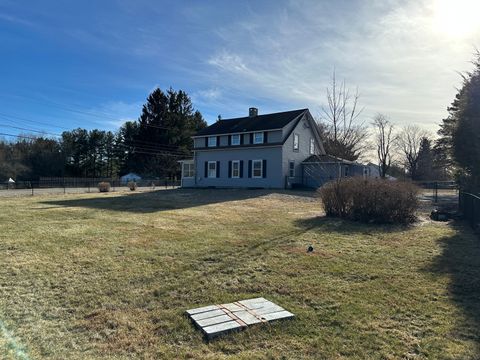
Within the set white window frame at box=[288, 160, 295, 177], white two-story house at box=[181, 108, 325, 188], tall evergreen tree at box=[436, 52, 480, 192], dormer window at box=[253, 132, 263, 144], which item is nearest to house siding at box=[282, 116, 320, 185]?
white two-story house at box=[181, 108, 325, 188]

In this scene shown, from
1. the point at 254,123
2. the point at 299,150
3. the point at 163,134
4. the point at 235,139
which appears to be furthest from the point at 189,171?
the point at 163,134

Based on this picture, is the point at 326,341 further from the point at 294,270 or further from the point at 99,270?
the point at 99,270

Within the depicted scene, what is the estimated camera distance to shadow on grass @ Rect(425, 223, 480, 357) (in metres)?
3.65

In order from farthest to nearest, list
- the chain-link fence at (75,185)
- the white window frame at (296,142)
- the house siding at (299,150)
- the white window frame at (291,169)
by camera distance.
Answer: the chain-link fence at (75,185) → the white window frame at (296,142) → the white window frame at (291,169) → the house siding at (299,150)

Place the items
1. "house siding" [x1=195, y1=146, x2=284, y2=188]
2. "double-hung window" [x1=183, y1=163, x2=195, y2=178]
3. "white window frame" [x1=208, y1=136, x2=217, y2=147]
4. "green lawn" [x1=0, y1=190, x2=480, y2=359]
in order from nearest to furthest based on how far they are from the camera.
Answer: "green lawn" [x1=0, y1=190, x2=480, y2=359]
"house siding" [x1=195, y1=146, x2=284, y2=188]
"white window frame" [x1=208, y1=136, x2=217, y2=147]
"double-hung window" [x1=183, y1=163, x2=195, y2=178]

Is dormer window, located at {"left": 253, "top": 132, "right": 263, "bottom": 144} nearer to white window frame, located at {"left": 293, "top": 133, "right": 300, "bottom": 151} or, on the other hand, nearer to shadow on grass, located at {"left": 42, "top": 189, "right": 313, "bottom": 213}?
white window frame, located at {"left": 293, "top": 133, "right": 300, "bottom": 151}

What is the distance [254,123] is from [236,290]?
2515 cm

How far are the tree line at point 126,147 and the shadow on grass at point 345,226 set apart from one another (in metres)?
45.0

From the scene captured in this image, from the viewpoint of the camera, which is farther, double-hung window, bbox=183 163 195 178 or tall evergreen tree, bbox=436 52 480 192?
double-hung window, bbox=183 163 195 178

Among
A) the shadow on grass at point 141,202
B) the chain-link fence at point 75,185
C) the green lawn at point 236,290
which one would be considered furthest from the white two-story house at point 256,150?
the green lawn at point 236,290

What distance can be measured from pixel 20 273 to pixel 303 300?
163 inches

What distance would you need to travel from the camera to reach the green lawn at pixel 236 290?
10.6 feet

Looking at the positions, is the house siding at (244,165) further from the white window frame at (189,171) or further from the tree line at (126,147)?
the tree line at (126,147)

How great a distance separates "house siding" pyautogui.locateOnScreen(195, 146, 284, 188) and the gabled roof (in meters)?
1.62
